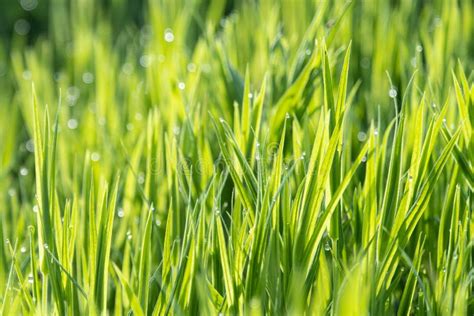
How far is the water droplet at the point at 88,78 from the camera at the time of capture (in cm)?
158

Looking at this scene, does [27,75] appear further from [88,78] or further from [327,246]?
[327,246]

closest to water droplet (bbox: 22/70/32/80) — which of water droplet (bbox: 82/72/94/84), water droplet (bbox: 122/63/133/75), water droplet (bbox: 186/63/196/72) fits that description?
water droplet (bbox: 82/72/94/84)

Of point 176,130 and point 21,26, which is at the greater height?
point 21,26

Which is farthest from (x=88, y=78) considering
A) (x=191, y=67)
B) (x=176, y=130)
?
(x=176, y=130)

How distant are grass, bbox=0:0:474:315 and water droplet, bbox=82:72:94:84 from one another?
0.03m

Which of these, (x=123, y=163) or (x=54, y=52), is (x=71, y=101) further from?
(x=54, y=52)

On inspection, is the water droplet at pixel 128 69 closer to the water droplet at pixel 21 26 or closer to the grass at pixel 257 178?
the grass at pixel 257 178

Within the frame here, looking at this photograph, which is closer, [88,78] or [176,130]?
[176,130]

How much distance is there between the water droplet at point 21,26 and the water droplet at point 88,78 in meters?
0.76

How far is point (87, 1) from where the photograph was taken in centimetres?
185

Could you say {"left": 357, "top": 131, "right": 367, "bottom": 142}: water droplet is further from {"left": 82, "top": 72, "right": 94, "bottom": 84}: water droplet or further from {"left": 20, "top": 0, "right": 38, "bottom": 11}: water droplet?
{"left": 20, "top": 0, "right": 38, "bottom": 11}: water droplet

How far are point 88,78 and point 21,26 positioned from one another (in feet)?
2.82

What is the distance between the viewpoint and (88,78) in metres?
1.58

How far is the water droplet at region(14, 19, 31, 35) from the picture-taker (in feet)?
7.44
